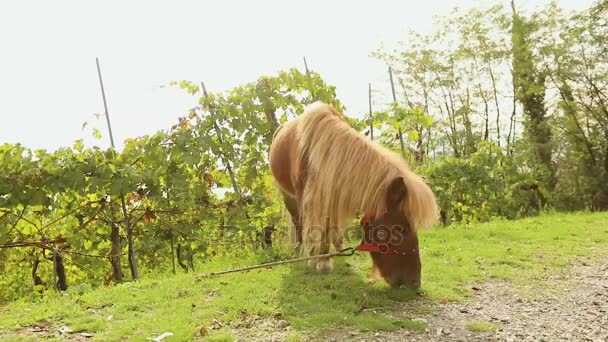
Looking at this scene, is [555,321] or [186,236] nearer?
[555,321]

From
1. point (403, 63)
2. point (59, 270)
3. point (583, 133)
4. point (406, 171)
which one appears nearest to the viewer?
point (406, 171)

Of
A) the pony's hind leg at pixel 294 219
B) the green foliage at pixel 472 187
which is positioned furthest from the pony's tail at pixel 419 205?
the green foliage at pixel 472 187

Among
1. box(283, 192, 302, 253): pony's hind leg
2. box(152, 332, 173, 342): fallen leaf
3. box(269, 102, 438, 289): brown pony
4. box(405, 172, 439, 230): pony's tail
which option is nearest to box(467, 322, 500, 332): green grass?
box(269, 102, 438, 289): brown pony

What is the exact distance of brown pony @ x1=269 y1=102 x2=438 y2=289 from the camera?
3664mm

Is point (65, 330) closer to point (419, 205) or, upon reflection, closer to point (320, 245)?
point (320, 245)

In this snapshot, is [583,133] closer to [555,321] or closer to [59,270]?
[555,321]

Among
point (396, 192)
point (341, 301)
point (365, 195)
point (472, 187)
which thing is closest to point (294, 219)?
point (341, 301)

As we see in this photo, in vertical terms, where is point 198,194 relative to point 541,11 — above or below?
below

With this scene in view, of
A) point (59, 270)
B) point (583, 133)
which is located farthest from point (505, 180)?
point (59, 270)

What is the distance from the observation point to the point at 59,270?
278 inches

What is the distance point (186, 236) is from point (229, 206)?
79 cm

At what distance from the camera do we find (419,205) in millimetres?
3617

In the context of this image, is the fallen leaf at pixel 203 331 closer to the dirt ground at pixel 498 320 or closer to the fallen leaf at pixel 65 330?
the dirt ground at pixel 498 320

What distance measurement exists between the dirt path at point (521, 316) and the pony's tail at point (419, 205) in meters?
0.72
